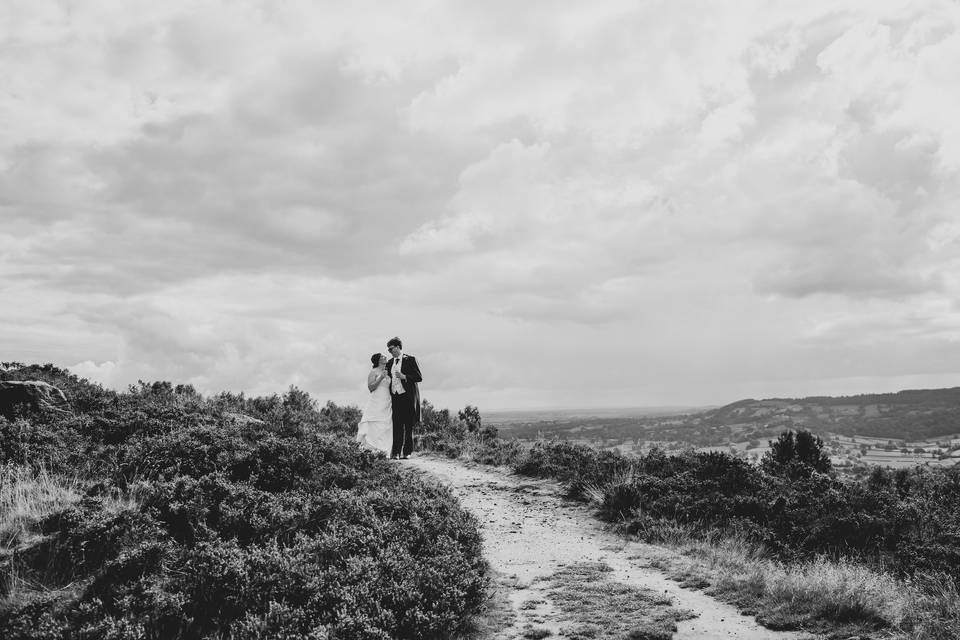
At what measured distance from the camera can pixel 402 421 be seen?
1775cm

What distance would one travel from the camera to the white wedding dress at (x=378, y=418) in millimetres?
17562

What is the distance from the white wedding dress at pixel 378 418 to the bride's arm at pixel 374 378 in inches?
4.4

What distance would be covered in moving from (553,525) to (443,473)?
5216mm

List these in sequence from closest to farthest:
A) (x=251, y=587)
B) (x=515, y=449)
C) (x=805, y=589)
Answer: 1. (x=251, y=587)
2. (x=805, y=589)
3. (x=515, y=449)

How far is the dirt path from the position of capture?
652 centimetres

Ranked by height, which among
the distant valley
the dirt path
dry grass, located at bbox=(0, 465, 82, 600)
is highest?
dry grass, located at bbox=(0, 465, 82, 600)

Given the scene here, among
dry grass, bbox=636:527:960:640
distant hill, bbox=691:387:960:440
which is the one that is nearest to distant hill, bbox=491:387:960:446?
distant hill, bbox=691:387:960:440

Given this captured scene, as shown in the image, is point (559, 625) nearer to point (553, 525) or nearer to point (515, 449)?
point (553, 525)

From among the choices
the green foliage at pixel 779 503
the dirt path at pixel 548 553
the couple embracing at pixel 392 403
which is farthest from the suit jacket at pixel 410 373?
the green foliage at pixel 779 503

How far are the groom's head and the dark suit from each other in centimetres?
15

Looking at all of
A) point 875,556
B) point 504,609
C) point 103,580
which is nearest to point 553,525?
point 504,609

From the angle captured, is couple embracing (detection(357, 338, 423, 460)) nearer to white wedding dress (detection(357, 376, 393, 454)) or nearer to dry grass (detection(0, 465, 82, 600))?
white wedding dress (detection(357, 376, 393, 454))

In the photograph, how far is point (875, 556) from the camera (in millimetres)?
9641

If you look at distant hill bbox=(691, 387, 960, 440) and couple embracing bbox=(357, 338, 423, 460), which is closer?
couple embracing bbox=(357, 338, 423, 460)
